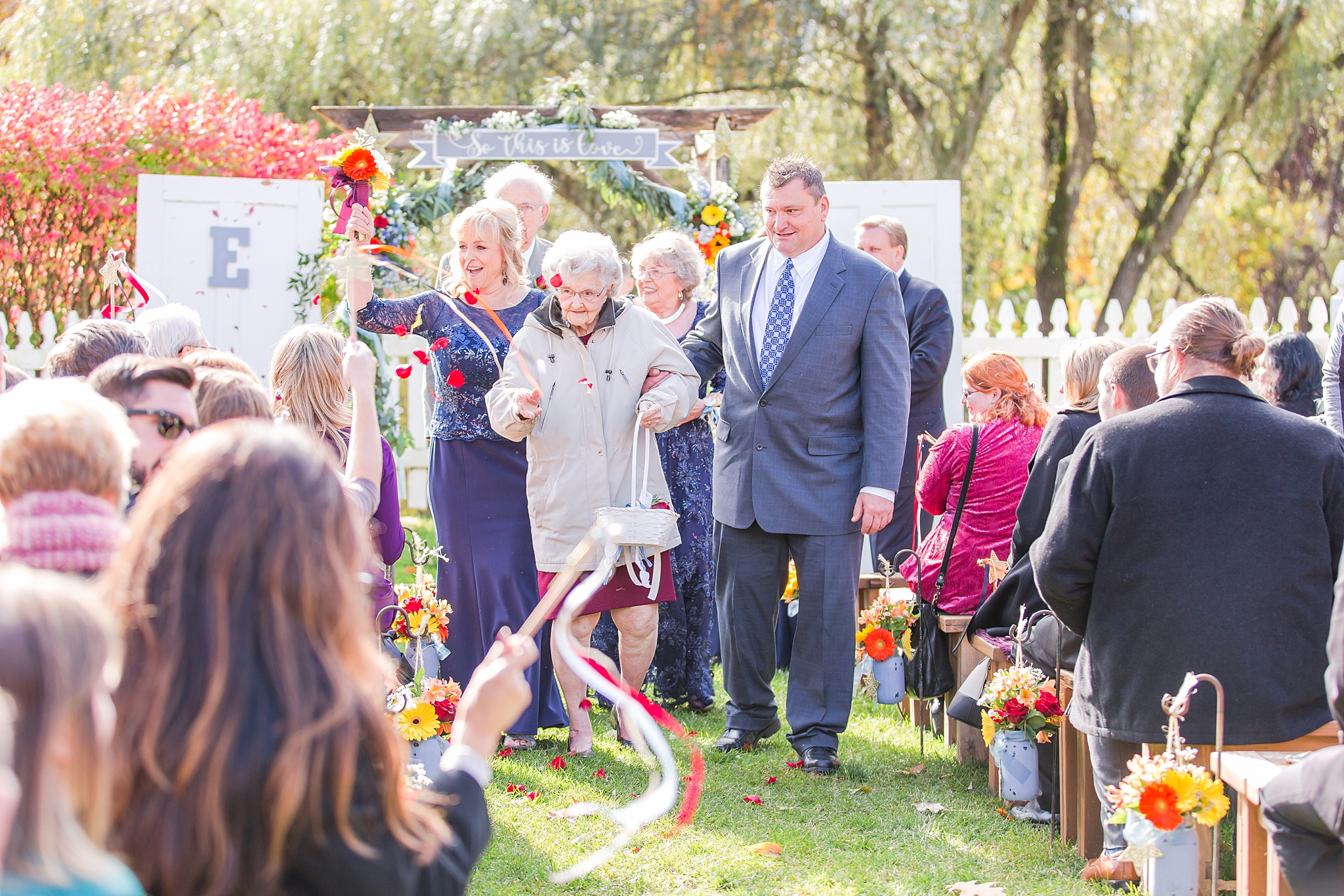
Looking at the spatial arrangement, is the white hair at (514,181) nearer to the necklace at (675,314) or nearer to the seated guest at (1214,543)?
the necklace at (675,314)

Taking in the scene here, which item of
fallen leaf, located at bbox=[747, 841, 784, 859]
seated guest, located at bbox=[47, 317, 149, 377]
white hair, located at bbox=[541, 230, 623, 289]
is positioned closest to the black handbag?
fallen leaf, located at bbox=[747, 841, 784, 859]

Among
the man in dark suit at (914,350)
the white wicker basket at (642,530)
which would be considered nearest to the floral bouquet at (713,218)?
the man in dark suit at (914,350)

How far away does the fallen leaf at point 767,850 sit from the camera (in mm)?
3523

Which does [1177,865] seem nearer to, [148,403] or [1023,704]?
[1023,704]

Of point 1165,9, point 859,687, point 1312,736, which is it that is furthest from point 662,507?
point 1165,9

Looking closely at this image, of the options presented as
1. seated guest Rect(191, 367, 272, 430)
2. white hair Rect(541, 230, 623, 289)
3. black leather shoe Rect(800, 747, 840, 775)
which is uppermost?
white hair Rect(541, 230, 623, 289)

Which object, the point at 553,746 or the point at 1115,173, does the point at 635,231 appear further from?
the point at 553,746

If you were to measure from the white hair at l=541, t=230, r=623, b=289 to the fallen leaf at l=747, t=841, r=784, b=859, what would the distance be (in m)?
1.89

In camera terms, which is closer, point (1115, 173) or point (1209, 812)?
point (1209, 812)

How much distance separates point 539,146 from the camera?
7887 mm

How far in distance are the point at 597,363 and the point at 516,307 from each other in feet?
1.45

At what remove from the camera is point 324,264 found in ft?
25.8

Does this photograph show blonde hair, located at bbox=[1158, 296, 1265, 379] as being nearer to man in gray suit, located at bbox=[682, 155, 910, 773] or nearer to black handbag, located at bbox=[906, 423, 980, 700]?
man in gray suit, located at bbox=[682, 155, 910, 773]

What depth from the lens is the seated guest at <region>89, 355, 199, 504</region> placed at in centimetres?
249
